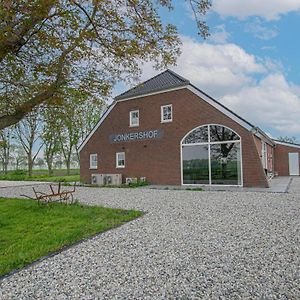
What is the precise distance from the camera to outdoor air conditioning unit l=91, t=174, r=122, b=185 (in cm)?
1877

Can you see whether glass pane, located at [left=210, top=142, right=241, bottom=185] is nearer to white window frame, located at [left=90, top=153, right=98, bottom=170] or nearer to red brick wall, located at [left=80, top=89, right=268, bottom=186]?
red brick wall, located at [left=80, top=89, right=268, bottom=186]

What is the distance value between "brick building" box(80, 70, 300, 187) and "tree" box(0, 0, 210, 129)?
7912 millimetres

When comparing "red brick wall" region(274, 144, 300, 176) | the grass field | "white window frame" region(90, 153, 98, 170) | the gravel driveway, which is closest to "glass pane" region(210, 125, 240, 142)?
the gravel driveway

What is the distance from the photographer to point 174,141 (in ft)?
56.2

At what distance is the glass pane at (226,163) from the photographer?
49.6 ft

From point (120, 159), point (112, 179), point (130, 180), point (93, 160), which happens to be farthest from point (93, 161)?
point (130, 180)

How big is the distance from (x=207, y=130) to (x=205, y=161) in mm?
1746

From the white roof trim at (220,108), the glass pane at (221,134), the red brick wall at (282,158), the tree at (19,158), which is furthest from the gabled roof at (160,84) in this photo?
the tree at (19,158)

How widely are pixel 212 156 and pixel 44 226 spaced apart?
35.1 ft

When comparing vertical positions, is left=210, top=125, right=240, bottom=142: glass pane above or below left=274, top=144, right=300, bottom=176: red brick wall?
above

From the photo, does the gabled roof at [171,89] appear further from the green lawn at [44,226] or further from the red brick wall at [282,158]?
the red brick wall at [282,158]

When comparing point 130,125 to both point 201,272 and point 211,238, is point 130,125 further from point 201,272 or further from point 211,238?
point 201,272

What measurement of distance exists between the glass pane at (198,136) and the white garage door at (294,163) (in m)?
13.3

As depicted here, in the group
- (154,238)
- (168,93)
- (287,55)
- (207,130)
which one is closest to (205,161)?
(207,130)
